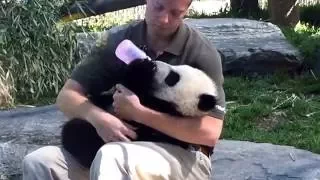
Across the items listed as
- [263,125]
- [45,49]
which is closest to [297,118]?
[263,125]

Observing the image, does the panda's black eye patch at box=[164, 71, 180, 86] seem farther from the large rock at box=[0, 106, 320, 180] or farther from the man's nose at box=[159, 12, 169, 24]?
the large rock at box=[0, 106, 320, 180]

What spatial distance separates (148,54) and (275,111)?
2.85 m

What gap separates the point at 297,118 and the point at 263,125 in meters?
0.30

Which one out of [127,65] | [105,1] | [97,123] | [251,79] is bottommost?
[251,79]

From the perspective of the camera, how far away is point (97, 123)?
317 centimetres

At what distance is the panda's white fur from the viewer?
120 inches

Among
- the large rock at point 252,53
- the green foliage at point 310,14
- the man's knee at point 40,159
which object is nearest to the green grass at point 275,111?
the large rock at point 252,53

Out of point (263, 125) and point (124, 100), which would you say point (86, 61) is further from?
point (263, 125)

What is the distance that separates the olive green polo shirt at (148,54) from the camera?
3.22 metres

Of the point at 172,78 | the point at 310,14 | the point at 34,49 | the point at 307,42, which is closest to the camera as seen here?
the point at 172,78

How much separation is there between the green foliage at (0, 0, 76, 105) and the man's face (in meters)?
3.51

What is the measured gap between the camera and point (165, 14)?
3.18 m

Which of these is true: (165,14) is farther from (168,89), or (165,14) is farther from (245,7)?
(245,7)

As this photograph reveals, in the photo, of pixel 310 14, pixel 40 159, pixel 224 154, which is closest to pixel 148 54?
pixel 40 159
